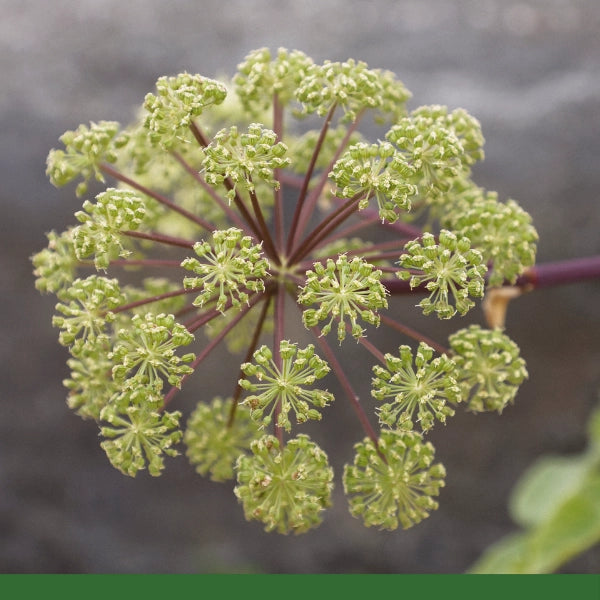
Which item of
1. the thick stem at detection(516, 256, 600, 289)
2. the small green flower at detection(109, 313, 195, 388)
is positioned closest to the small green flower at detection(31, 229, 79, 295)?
the small green flower at detection(109, 313, 195, 388)

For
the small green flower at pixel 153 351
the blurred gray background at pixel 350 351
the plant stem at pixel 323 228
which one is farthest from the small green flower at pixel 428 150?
the blurred gray background at pixel 350 351

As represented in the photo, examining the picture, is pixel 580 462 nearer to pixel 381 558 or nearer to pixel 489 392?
pixel 381 558


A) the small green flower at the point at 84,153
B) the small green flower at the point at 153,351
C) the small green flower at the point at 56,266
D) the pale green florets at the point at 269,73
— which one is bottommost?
the small green flower at the point at 153,351

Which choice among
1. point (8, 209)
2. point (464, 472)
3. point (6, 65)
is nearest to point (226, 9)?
point (6, 65)

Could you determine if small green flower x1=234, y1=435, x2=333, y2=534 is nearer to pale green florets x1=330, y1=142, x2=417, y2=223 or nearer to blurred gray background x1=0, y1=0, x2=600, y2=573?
pale green florets x1=330, y1=142, x2=417, y2=223

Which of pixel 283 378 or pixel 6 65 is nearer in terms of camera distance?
pixel 283 378

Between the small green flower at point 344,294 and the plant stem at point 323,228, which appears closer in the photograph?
the small green flower at point 344,294

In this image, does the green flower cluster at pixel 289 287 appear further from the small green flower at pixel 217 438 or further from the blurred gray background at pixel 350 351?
the blurred gray background at pixel 350 351
